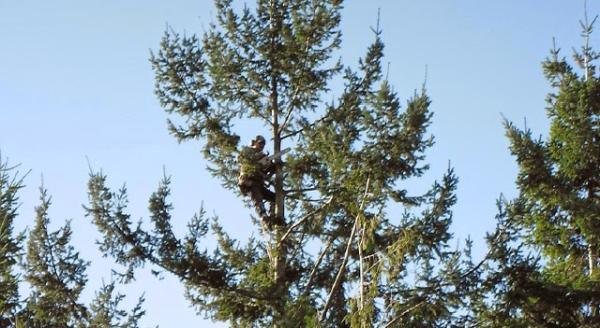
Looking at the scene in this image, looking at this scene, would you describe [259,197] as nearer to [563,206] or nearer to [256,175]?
[256,175]

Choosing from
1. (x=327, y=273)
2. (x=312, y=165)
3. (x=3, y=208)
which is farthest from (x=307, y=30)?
(x=3, y=208)

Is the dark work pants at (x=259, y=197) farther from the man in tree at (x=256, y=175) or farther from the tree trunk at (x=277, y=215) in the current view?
the tree trunk at (x=277, y=215)

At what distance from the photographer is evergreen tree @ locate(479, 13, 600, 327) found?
15.5 m

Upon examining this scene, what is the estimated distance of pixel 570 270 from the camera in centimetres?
1697

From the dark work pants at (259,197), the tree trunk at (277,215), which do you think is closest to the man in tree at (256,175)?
the dark work pants at (259,197)

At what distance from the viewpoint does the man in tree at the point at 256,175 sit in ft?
48.2

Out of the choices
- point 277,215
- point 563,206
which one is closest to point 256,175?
point 277,215

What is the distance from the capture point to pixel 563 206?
1678cm

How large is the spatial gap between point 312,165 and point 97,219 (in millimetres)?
3854

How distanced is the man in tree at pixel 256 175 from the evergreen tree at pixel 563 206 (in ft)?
13.9

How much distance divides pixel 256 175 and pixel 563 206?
6.35 meters

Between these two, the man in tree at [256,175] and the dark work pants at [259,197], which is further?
the dark work pants at [259,197]

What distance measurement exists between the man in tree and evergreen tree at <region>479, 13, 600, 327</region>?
4240 mm

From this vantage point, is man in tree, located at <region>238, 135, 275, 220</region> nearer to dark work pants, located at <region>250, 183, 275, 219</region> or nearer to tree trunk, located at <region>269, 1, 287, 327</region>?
dark work pants, located at <region>250, 183, 275, 219</region>
